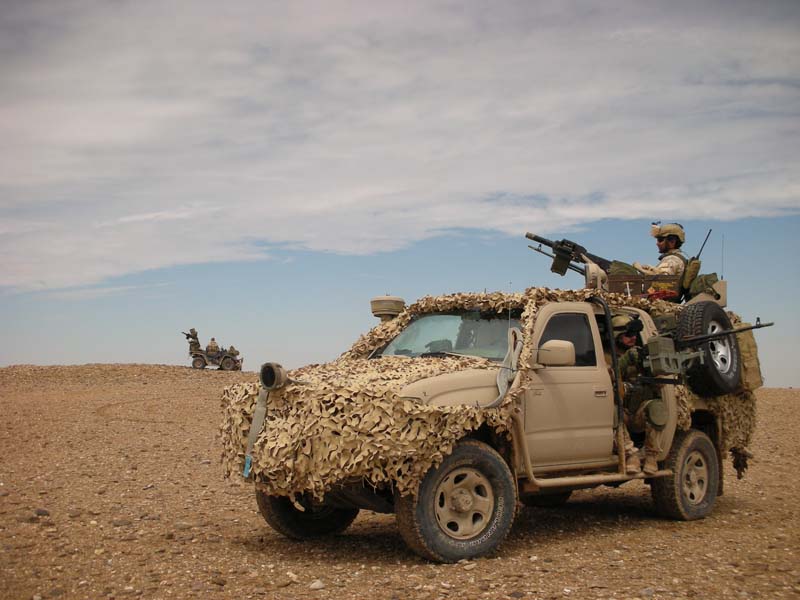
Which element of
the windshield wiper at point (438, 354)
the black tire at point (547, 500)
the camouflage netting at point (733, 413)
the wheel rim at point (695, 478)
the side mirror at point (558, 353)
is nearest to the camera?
the side mirror at point (558, 353)

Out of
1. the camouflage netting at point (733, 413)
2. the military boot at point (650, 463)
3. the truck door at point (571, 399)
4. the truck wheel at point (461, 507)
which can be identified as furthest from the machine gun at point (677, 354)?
the truck wheel at point (461, 507)

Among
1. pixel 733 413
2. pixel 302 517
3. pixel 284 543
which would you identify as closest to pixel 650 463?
pixel 733 413

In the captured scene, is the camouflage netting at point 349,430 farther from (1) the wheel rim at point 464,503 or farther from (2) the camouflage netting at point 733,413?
(2) the camouflage netting at point 733,413

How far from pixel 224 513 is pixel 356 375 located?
3198mm

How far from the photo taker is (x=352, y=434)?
261 inches

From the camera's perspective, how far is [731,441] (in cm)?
1018

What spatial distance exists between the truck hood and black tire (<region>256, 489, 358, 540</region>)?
100cm

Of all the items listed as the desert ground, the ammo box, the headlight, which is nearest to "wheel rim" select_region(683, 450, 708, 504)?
the desert ground

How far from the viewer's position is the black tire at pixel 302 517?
7887 millimetres

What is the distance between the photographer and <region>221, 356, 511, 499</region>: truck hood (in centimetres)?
663

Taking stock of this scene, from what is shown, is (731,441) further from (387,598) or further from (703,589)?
(387,598)

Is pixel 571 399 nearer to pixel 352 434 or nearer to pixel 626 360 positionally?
pixel 626 360

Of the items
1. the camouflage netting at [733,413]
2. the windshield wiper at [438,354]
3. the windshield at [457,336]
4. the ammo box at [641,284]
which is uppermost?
the ammo box at [641,284]

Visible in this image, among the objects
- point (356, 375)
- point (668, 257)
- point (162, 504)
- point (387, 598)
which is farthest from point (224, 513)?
point (668, 257)
